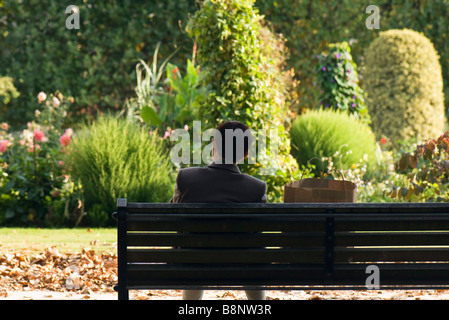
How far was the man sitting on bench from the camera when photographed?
348 centimetres

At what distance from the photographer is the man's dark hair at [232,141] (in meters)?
3.46

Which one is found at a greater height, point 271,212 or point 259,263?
point 271,212

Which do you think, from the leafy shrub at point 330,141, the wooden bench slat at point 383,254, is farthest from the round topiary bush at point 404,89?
the wooden bench slat at point 383,254

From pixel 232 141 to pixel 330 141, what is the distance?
207 inches

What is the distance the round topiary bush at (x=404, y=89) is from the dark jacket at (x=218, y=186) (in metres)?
7.91

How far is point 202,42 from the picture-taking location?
6.88 metres

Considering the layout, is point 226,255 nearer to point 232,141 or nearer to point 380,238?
point 232,141

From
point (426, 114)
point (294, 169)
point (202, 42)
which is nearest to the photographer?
point (202, 42)

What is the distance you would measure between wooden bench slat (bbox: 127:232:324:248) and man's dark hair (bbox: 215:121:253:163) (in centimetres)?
40

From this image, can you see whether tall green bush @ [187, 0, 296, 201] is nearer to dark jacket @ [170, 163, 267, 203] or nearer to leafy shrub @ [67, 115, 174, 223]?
leafy shrub @ [67, 115, 174, 223]

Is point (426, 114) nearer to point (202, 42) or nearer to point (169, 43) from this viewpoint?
point (169, 43)

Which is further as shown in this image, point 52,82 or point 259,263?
point 52,82
